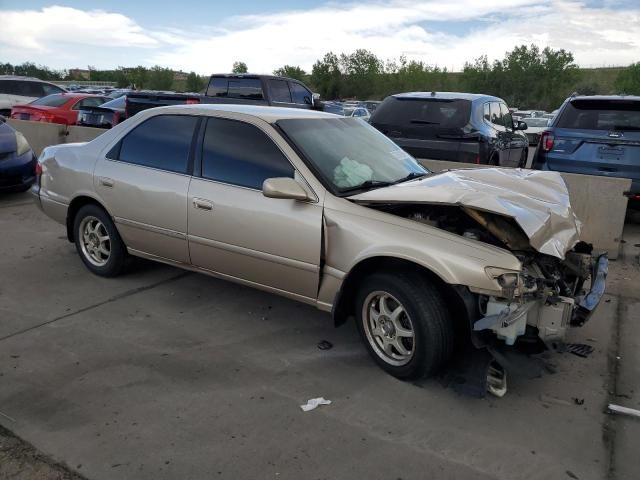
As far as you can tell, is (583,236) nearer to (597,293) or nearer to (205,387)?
(597,293)

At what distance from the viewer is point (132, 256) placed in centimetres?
530

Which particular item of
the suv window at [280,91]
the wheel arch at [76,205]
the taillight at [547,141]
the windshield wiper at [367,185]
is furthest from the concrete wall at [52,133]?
the windshield wiper at [367,185]

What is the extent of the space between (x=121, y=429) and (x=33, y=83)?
18.9 metres

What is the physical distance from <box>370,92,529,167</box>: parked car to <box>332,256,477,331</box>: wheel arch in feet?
14.6

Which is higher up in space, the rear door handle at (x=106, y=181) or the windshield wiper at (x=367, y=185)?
the windshield wiper at (x=367, y=185)

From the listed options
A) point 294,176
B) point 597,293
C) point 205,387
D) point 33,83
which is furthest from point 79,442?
point 33,83

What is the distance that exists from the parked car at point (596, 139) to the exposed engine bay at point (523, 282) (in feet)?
12.2

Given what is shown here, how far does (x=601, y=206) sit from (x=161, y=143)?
4869 mm

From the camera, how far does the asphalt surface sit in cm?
282

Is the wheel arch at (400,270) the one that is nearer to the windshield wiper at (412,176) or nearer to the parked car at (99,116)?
the windshield wiper at (412,176)

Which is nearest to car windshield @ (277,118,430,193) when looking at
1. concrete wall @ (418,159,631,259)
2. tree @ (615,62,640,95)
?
concrete wall @ (418,159,631,259)

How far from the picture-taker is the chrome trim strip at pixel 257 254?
3834mm

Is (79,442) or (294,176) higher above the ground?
(294,176)

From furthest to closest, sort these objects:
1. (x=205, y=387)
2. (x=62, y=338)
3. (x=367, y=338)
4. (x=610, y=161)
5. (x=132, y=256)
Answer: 1. (x=610, y=161)
2. (x=132, y=256)
3. (x=62, y=338)
4. (x=367, y=338)
5. (x=205, y=387)
